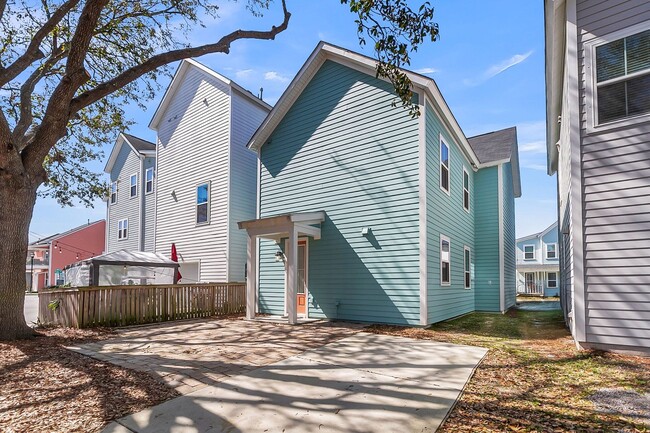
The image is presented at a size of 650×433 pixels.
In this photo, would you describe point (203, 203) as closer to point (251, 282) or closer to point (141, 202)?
point (141, 202)

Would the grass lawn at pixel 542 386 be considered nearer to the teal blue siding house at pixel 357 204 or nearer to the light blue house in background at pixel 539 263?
the teal blue siding house at pixel 357 204

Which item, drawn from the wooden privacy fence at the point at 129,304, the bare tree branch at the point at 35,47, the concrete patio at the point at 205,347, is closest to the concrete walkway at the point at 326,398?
the concrete patio at the point at 205,347

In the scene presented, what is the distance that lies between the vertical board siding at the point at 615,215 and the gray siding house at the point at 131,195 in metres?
17.4

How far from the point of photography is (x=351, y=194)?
10.2 m

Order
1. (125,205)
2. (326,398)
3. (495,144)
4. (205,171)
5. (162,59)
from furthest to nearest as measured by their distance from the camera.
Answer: (125,205)
(495,144)
(205,171)
(162,59)
(326,398)

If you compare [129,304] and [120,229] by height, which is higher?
[120,229]

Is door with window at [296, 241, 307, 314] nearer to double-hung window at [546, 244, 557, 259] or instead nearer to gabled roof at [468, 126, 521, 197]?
gabled roof at [468, 126, 521, 197]

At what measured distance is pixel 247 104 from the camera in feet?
51.0

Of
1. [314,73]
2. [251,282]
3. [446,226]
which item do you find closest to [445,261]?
[446,226]

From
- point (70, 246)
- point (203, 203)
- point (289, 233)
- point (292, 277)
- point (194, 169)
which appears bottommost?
point (292, 277)

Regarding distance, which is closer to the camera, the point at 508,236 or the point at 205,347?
the point at 205,347

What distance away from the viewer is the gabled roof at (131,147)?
19.6m

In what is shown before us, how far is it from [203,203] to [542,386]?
13.4m

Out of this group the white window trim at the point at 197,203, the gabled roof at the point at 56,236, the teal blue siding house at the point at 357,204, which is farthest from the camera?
the gabled roof at the point at 56,236
